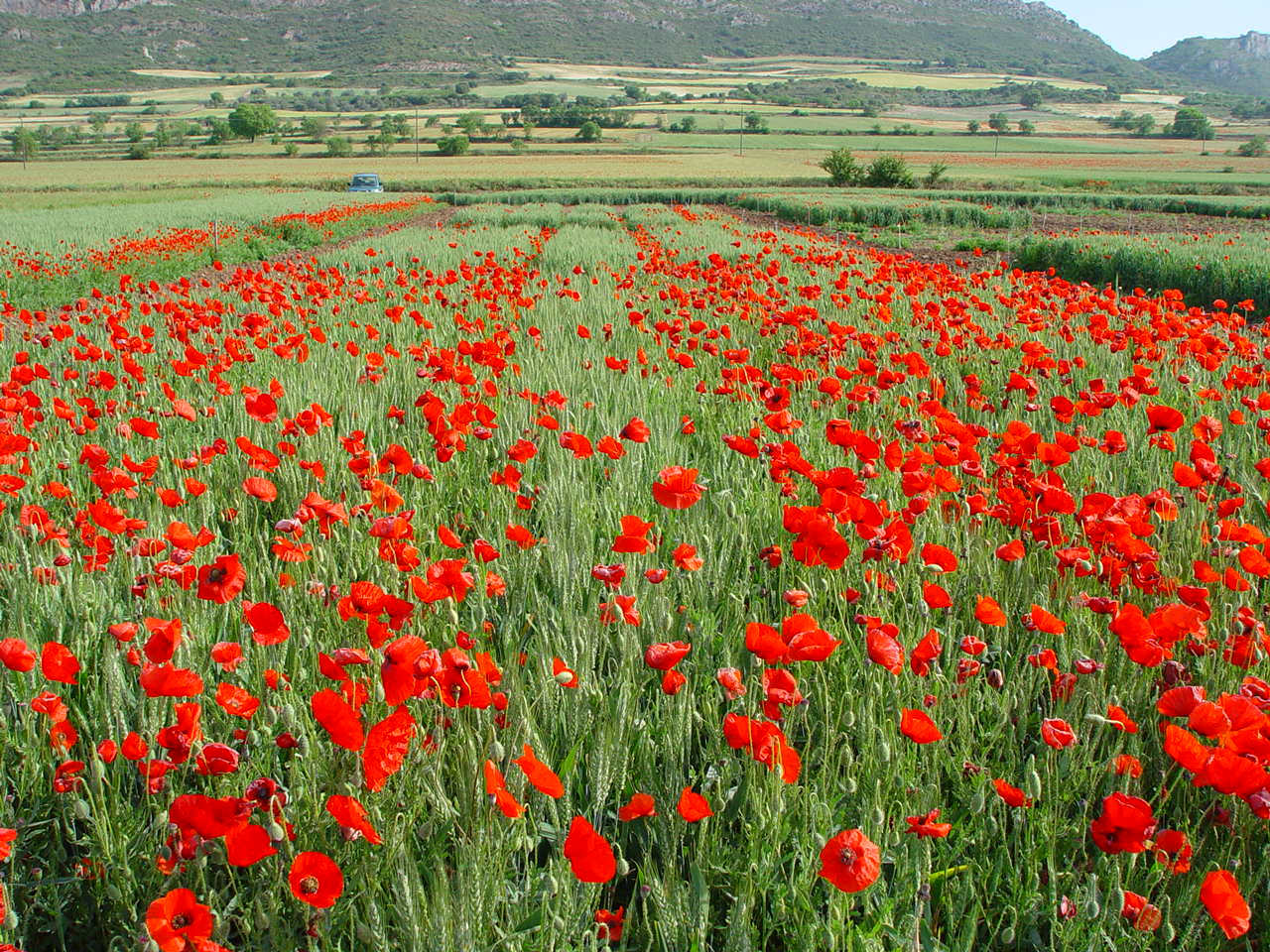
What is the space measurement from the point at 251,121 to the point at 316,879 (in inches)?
3785

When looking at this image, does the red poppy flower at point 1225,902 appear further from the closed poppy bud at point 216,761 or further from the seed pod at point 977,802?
the closed poppy bud at point 216,761

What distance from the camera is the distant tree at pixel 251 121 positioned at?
85062 millimetres

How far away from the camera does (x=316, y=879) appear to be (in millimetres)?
1174

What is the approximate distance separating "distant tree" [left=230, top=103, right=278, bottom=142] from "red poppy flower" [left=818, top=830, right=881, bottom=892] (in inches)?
3788

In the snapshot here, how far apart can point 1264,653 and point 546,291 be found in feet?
25.6

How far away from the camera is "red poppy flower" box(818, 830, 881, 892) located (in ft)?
3.70

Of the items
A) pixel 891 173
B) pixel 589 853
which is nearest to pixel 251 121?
pixel 891 173

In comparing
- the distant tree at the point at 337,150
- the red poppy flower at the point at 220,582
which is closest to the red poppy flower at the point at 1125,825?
the red poppy flower at the point at 220,582

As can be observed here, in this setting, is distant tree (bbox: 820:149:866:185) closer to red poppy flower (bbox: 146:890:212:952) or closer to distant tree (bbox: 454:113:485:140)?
distant tree (bbox: 454:113:485:140)

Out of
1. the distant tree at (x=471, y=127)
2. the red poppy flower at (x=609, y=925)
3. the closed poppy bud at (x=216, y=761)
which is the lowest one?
the red poppy flower at (x=609, y=925)

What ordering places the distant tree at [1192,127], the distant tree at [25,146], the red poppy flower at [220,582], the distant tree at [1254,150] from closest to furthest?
the red poppy flower at [220,582] < the distant tree at [25,146] < the distant tree at [1254,150] < the distant tree at [1192,127]

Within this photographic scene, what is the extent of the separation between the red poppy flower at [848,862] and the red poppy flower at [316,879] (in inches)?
23.2

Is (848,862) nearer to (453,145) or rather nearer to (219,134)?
(453,145)

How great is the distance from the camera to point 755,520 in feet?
9.89
